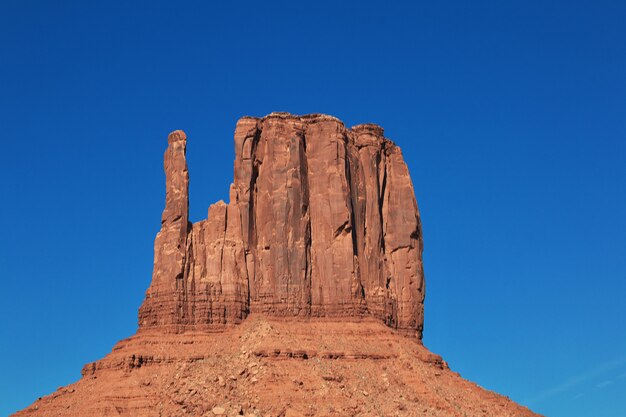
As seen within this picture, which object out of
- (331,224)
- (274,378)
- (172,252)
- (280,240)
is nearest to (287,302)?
(280,240)

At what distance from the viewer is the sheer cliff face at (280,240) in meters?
101

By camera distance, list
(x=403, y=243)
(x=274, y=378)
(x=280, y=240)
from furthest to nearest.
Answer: (x=403, y=243) < (x=280, y=240) < (x=274, y=378)

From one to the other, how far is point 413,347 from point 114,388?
2391 cm

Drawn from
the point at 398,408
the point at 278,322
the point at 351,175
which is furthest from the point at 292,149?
the point at 398,408

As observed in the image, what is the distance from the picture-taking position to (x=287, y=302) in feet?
334

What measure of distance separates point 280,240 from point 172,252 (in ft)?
27.9

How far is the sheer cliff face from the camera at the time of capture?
101 meters

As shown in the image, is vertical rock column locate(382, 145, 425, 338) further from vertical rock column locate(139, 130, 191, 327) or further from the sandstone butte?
vertical rock column locate(139, 130, 191, 327)

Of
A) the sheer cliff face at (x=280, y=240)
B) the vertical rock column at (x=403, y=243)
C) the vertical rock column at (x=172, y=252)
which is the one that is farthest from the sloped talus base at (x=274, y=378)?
the vertical rock column at (x=403, y=243)

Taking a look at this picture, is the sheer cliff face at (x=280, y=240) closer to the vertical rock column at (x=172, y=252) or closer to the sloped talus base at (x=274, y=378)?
the vertical rock column at (x=172, y=252)

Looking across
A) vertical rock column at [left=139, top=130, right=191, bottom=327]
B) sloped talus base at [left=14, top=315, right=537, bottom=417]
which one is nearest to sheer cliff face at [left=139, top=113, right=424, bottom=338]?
vertical rock column at [left=139, top=130, right=191, bottom=327]

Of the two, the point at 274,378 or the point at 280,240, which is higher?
the point at 280,240

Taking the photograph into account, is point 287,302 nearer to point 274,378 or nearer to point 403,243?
point 274,378

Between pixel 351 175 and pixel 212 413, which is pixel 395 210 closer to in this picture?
pixel 351 175
